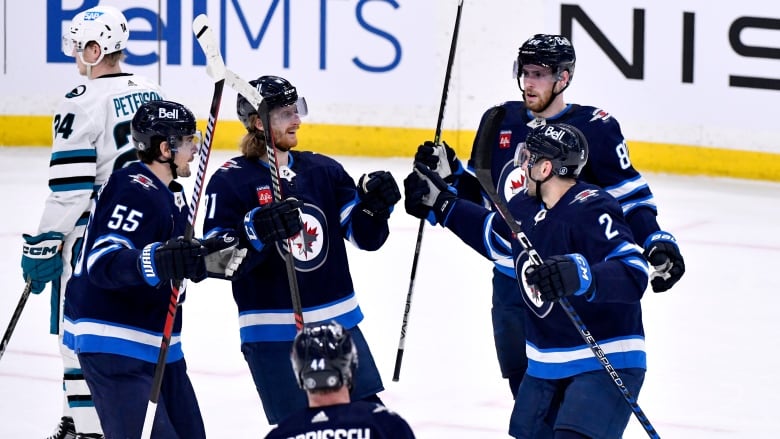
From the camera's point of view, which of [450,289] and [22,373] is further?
[450,289]

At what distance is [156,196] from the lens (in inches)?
153

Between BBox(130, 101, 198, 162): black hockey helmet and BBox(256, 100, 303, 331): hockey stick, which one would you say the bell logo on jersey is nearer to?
BBox(130, 101, 198, 162): black hockey helmet

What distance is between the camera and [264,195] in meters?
4.10

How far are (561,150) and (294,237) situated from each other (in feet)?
2.39

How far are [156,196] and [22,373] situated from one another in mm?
2115

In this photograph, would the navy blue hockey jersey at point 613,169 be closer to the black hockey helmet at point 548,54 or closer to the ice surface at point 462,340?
the black hockey helmet at point 548,54

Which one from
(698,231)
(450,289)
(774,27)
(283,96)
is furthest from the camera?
(774,27)

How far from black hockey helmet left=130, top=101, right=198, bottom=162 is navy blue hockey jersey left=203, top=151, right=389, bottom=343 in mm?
181

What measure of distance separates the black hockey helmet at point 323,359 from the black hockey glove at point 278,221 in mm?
1058

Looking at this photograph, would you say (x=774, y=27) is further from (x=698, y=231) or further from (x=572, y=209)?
(x=572, y=209)

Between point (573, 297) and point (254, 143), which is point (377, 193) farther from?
point (573, 297)

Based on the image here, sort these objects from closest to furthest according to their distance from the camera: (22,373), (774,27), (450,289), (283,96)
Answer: (283,96), (22,373), (450,289), (774,27)

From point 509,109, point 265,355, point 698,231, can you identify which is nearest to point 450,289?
point 698,231

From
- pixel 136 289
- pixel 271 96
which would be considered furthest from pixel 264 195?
pixel 136 289
